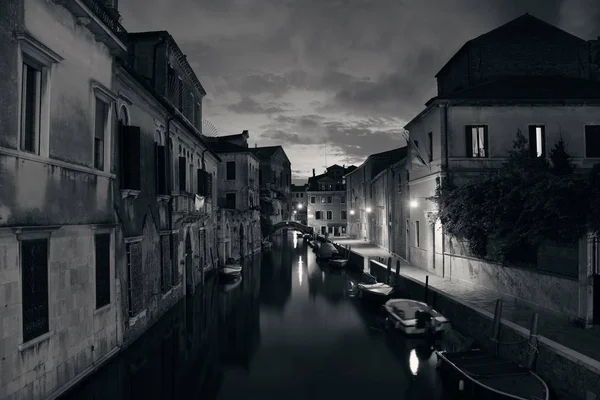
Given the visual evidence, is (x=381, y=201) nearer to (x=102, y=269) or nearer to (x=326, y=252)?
(x=326, y=252)

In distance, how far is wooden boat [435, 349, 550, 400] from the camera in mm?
8289

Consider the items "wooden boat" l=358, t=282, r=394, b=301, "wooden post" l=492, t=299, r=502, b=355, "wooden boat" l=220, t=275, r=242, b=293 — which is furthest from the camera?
"wooden boat" l=220, t=275, r=242, b=293

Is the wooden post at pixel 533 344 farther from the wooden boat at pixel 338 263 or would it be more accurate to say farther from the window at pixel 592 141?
the wooden boat at pixel 338 263

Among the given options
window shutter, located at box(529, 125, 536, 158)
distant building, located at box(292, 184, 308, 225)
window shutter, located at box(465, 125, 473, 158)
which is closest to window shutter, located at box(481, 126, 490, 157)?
window shutter, located at box(465, 125, 473, 158)

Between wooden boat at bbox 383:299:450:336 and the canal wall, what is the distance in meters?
0.46

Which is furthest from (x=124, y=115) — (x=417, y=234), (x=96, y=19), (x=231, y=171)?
(x=231, y=171)

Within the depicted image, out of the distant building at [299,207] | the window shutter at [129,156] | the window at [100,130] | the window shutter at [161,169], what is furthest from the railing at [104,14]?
the distant building at [299,207]

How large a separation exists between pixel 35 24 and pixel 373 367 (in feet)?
37.6

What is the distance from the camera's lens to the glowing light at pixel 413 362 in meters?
11.8

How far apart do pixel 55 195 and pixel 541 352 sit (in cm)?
1050

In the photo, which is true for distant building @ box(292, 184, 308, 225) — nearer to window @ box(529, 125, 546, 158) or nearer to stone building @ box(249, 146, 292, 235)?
stone building @ box(249, 146, 292, 235)

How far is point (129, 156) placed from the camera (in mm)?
11367

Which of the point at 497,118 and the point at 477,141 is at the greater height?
the point at 497,118

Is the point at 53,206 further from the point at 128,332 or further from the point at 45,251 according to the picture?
the point at 128,332
